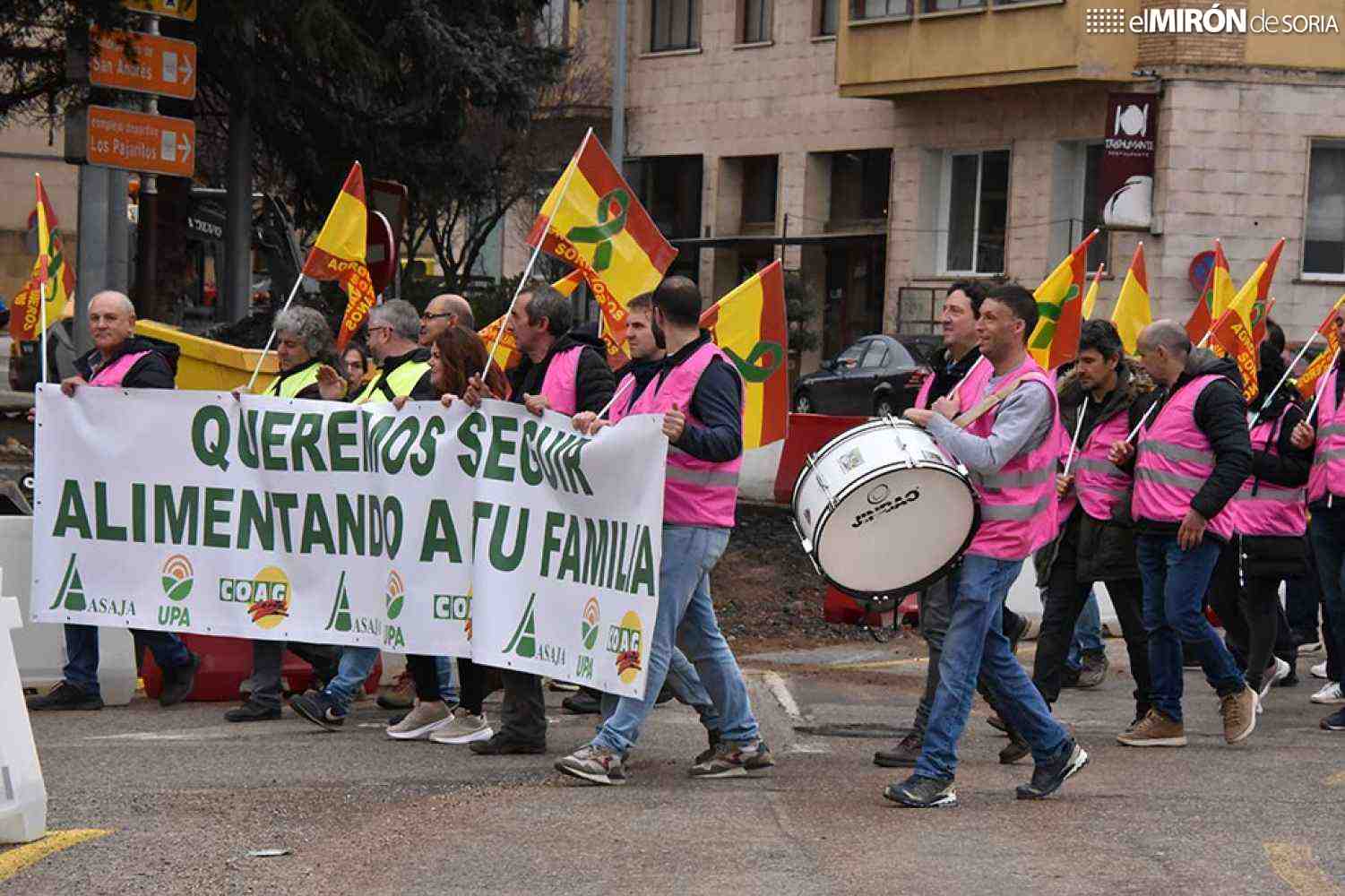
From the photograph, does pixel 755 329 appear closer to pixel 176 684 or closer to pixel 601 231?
pixel 601 231

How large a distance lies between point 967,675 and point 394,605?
2726 millimetres

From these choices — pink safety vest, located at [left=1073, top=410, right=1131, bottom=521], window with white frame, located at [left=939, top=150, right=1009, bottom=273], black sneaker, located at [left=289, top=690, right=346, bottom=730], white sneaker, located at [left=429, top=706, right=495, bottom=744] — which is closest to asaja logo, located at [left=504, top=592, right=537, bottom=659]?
white sneaker, located at [left=429, top=706, right=495, bottom=744]

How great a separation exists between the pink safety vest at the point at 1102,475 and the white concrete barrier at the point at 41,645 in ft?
14.9

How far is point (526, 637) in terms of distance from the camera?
30.3ft

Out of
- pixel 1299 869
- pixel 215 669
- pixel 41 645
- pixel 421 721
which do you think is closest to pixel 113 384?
pixel 41 645

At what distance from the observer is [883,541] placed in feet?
26.9

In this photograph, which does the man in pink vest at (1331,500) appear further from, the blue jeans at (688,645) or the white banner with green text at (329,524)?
the white banner with green text at (329,524)

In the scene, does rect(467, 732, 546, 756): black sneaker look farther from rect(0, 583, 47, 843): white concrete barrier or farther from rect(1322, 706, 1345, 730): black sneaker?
rect(1322, 706, 1345, 730): black sneaker

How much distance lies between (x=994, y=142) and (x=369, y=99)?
1776cm

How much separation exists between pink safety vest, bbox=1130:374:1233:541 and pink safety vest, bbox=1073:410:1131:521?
424mm

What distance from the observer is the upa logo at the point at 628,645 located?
28.4ft

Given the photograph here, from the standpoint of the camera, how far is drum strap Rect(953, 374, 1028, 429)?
27.2 ft

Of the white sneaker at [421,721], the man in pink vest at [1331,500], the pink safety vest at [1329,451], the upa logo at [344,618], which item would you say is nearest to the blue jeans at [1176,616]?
the man in pink vest at [1331,500]

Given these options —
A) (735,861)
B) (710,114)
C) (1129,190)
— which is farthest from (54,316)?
(710,114)
